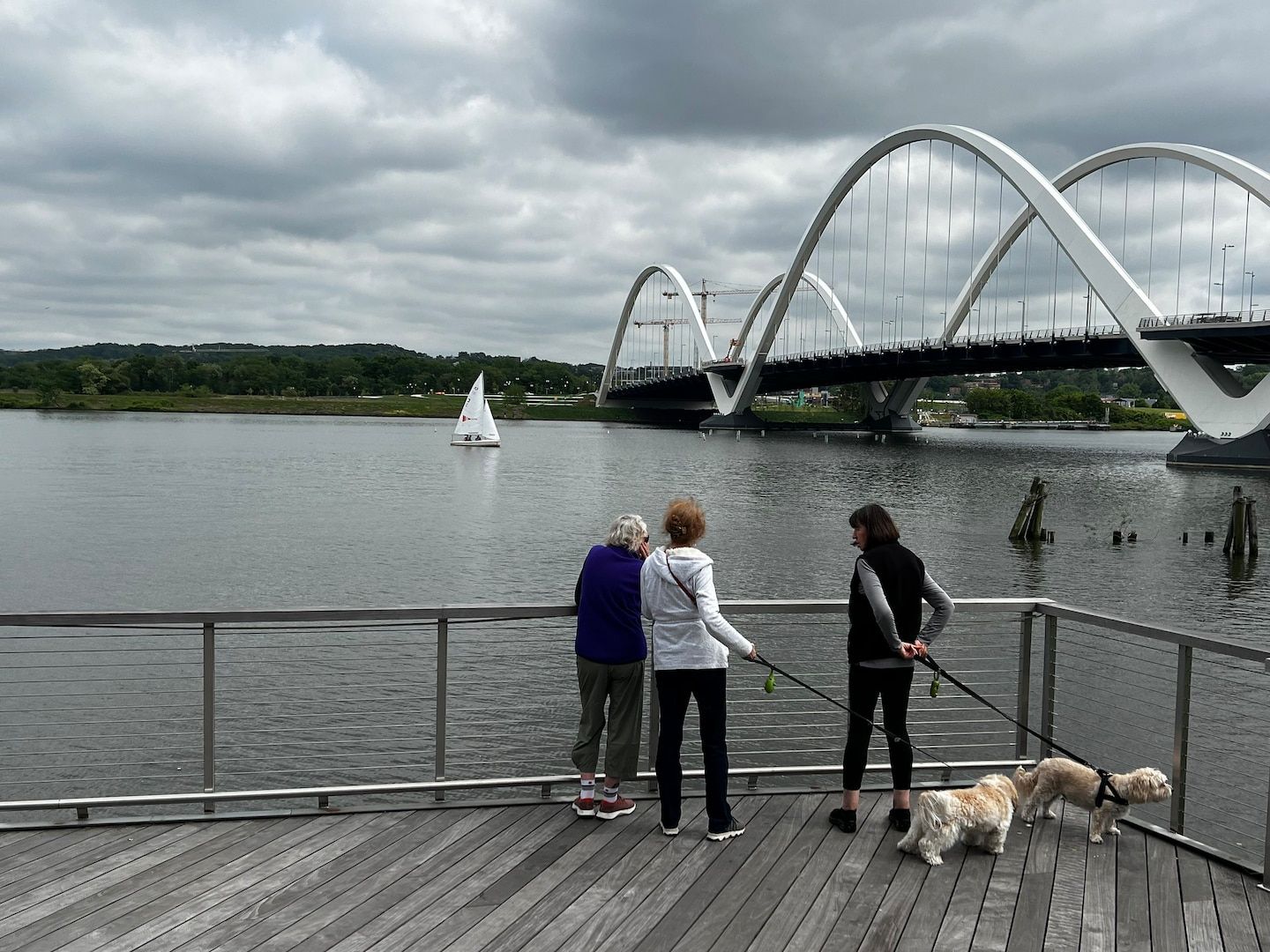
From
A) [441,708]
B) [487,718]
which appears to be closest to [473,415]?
[487,718]

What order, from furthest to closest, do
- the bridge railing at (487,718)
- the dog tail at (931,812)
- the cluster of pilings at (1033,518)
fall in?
the cluster of pilings at (1033,518) → the bridge railing at (487,718) → the dog tail at (931,812)

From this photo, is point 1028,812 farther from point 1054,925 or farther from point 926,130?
point 926,130

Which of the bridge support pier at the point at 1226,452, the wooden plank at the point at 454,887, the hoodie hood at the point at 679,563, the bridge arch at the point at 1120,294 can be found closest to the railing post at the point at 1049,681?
the hoodie hood at the point at 679,563

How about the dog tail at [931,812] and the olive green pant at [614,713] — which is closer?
the dog tail at [931,812]

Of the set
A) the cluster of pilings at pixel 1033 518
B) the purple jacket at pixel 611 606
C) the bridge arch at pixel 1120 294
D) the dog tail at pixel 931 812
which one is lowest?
the cluster of pilings at pixel 1033 518

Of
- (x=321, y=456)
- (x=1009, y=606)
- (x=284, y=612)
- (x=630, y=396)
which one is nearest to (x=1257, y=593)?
(x=1009, y=606)

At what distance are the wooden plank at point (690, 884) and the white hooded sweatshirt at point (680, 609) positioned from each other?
2.82 ft

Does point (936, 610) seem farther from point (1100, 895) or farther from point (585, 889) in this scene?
point (585, 889)

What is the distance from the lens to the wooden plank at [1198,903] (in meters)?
4.09

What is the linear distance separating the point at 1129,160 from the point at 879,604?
64.7m

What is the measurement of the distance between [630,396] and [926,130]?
7079 centimetres

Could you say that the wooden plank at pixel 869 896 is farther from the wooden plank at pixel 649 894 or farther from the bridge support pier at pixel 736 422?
the bridge support pier at pixel 736 422

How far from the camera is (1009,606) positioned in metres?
5.88

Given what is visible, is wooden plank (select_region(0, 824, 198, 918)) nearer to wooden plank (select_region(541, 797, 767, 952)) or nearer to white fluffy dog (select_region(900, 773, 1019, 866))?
wooden plank (select_region(541, 797, 767, 952))
